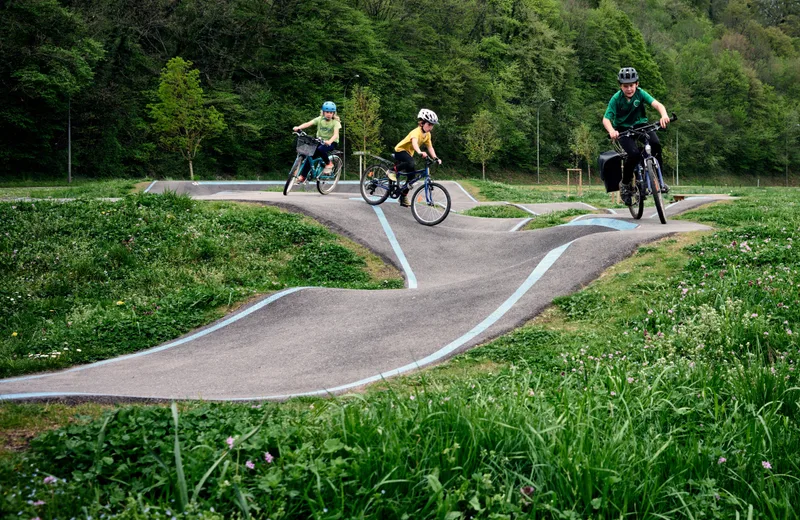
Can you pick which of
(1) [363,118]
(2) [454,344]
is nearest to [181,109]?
(1) [363,118]

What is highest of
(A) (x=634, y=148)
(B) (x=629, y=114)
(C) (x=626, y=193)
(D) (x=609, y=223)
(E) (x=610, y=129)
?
(B) (x=629, y=114)

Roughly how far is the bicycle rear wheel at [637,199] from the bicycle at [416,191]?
3531 millimetres

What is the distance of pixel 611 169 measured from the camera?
12.4m

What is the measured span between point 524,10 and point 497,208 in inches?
2823

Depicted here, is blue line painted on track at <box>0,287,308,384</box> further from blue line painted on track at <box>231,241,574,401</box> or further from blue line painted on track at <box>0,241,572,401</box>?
blue line painted on track at <box>231,241,574,401</box>

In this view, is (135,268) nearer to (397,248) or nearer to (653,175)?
(397,248)

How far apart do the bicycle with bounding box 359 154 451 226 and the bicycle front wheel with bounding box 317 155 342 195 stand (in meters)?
1.43

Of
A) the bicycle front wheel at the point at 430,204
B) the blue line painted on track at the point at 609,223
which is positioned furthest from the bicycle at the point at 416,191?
the blue line painted on track at the point at 609,223

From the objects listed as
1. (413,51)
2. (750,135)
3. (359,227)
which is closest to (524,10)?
(413,51)

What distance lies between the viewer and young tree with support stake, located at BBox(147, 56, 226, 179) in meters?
45.0

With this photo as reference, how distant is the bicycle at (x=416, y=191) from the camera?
14.5 metres

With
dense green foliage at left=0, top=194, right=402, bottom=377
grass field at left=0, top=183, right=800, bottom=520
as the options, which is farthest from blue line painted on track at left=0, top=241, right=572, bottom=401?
dense green foliage at left=0, top=194, right=402, bottom=377

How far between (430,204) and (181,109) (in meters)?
34.9

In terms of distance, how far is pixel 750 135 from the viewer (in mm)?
105250
